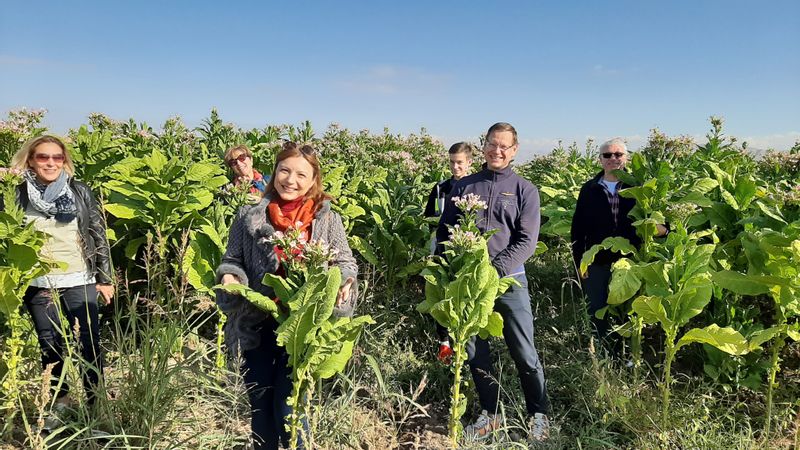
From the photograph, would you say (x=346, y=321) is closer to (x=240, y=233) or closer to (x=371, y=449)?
(x=240, y=233)

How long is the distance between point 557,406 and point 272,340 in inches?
76.5

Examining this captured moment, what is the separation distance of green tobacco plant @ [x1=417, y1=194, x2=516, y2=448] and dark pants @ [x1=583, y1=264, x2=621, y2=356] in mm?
1307

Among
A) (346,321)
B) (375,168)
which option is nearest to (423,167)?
(375,168)

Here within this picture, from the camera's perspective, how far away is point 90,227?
10.8 ft

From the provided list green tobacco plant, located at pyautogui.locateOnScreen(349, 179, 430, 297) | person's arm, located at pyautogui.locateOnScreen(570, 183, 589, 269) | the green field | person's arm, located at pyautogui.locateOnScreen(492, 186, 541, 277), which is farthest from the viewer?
green tobacco plant, located at pyautogui.locateOnScreen(349, 179, 430, 297)

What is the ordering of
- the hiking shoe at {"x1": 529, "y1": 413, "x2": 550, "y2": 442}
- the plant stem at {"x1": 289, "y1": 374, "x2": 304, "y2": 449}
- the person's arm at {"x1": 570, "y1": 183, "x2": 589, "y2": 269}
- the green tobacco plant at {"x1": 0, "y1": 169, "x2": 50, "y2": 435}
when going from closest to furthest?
the plant stem at {"x1": 289, "y1": 374, "x2": 304, "y2": 449} < the green tobacco plant at {"x1": 0, "y1": 169, "x2": 50, "y2": 435} < the hiking shoe at {"x1": 529, "y1": 413, "x2": 550, "y2": 442} < the person's arm at {"x1": 570, "y1": 183, "x2": 589, "y2": 269}

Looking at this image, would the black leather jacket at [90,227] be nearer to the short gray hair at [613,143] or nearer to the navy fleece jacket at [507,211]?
the navy fleece jacket at [507,211]

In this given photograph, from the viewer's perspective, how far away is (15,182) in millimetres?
3100

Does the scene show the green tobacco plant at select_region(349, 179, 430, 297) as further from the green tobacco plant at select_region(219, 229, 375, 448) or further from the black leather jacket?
the green tobacco plant at select_region(219, 229, 375, 448)

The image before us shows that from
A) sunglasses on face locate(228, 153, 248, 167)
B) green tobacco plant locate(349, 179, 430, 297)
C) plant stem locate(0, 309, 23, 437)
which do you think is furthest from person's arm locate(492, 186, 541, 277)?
plant stem locate(0, 309, 23, 437)

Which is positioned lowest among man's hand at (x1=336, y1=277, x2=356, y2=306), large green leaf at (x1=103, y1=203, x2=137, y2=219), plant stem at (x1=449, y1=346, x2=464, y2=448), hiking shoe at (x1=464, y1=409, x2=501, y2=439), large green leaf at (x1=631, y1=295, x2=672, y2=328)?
hiking shoe at (x1=464, y1=409, x2=501, y2=439)

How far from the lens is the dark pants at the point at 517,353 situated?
309cm

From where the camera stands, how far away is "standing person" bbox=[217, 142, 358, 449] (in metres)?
2.49

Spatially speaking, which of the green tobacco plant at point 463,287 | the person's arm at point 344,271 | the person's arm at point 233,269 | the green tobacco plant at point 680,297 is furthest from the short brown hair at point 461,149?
the person's arm at point 233,269
